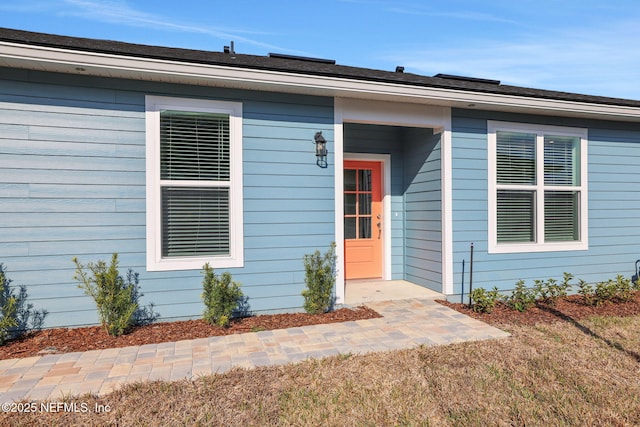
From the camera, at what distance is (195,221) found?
400cm

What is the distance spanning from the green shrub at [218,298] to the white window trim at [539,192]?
349 centimetres

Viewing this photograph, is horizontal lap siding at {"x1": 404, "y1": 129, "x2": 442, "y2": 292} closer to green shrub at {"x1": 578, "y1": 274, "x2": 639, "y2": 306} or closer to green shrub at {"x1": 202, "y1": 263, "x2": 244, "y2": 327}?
green shrub at {"x1": 578, "y1": 274, "x2": 639, "y2": 306}

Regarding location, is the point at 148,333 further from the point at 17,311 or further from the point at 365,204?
the point at 365,204

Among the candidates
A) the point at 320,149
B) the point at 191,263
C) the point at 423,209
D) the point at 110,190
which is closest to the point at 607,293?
the point at 423,209

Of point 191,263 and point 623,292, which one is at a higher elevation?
point 191,263

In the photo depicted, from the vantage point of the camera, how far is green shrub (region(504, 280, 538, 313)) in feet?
14.9

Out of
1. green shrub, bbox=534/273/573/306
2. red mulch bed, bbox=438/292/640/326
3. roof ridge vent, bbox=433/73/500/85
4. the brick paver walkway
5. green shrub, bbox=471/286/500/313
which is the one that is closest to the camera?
the brick paver walkway

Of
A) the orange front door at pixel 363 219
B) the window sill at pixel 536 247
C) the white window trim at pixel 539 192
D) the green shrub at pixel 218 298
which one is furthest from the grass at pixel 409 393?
the orange front door at pixel 363 219

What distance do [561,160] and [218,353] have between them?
5.36 m

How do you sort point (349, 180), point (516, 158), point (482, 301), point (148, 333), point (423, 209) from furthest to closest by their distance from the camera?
point (349, 180), point (423, 209), point (516, 158), point (482, 301), point (148, 333)

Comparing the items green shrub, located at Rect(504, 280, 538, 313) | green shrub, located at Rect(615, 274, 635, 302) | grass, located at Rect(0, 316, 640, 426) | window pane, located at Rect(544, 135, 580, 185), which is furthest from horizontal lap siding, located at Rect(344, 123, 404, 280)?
green shrub, located at Rect(615, 274, 635, 302)

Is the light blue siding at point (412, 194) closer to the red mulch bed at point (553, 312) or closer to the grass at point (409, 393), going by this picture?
the red mulch bed at point (553, 312)

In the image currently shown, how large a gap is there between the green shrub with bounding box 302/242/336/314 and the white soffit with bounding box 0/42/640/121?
6.32 feet

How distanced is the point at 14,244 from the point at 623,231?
7.93 m
